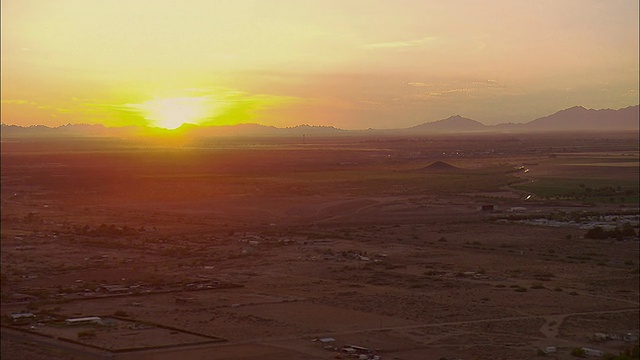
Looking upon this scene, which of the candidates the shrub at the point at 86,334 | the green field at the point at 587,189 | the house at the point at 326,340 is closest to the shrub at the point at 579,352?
the house at the point at 326,340

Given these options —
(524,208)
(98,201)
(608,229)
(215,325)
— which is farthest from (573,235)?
(98,201)

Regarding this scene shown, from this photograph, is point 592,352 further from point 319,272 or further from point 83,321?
point 83,321

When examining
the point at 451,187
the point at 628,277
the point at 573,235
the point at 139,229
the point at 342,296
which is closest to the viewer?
the point at 342,296

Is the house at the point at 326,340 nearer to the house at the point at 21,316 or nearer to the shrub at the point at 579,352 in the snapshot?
the shrub at the point at 579,352

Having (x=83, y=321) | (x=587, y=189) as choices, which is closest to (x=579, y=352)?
(x=83, y=321)

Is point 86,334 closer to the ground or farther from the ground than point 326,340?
farther from the ground

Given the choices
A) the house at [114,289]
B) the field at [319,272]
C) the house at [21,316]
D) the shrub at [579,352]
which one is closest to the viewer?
the shrub at [579,352]

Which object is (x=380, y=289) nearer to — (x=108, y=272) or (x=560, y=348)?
(x=560, y=348)

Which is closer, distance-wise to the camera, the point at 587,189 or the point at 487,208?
the point at 487,208
